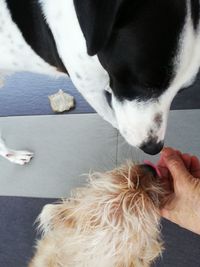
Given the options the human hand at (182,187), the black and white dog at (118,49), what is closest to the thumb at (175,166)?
the human hand at (182,187)

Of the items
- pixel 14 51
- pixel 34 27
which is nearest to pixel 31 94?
pixel 14 51

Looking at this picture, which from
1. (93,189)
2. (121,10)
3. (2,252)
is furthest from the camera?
(2,252)

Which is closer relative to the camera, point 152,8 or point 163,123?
point 152,8

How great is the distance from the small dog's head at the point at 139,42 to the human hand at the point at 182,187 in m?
0.17

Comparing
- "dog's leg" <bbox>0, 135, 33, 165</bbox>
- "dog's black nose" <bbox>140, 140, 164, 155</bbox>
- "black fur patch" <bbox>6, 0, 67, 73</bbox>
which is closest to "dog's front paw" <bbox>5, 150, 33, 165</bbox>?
"dog's leg" <bbox>0, 135, 33, 165</bbox>

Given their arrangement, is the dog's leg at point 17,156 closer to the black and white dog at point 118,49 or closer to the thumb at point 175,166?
the black and white dog at point 118,49

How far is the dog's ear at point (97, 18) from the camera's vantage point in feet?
2.89

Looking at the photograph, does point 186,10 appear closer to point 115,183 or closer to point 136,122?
point 136,122

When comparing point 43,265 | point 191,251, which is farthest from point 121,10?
point 191,251

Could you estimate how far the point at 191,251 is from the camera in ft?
5.43

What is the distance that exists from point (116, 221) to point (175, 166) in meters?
0.21

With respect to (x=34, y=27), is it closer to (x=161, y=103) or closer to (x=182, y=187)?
(x=161, y=103)

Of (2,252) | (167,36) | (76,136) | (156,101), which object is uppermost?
(167,36)

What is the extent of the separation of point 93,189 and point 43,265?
357 mm
